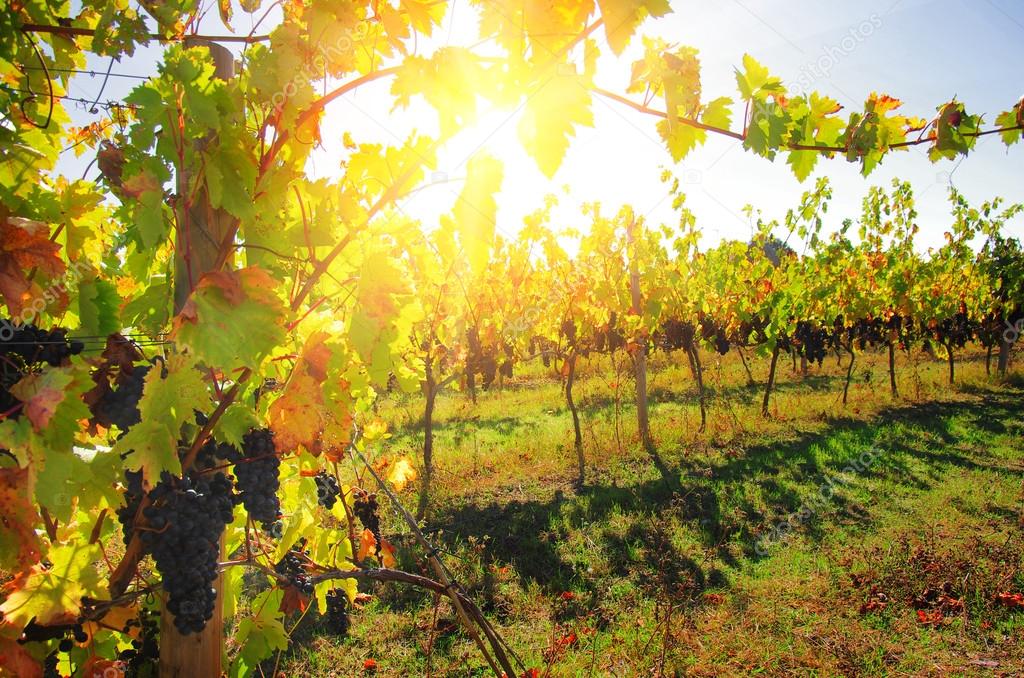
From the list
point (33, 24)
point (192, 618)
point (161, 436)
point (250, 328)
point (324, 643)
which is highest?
point (33, 24)

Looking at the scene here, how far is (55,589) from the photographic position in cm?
150

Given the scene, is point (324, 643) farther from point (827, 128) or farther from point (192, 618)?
point (827, 128)

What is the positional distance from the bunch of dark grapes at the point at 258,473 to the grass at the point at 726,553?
81 cm

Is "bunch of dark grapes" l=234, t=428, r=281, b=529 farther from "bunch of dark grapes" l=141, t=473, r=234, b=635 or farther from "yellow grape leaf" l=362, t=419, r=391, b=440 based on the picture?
"yellow grape leaf" l=362, t=419, r=391, b=440

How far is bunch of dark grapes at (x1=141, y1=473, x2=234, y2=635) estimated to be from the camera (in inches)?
55.6

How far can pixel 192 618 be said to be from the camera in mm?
1454

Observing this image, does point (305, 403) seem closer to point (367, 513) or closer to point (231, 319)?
point (231, 319)

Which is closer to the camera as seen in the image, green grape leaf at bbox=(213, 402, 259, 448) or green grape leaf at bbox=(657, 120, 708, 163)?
green grape leaf at bbox=(213, 402, 259, 448)

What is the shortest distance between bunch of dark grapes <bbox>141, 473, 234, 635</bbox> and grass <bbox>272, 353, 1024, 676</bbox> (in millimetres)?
851

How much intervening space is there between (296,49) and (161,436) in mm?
872

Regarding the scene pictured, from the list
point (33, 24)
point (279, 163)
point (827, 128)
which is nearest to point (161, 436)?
point (279, 163)

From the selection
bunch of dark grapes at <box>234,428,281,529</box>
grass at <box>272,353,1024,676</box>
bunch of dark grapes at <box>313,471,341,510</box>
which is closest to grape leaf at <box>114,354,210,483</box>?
bunch of dark grapes at <box>234,428,281,529</box>

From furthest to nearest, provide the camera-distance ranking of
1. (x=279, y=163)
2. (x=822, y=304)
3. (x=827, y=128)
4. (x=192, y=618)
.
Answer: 1. (x=822, y=304)
2. (x=827, y=128)
3. (x=279, y=163)
4. (x=192, y=618)

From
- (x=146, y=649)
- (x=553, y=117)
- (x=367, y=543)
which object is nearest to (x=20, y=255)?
(x=553, y=117)
